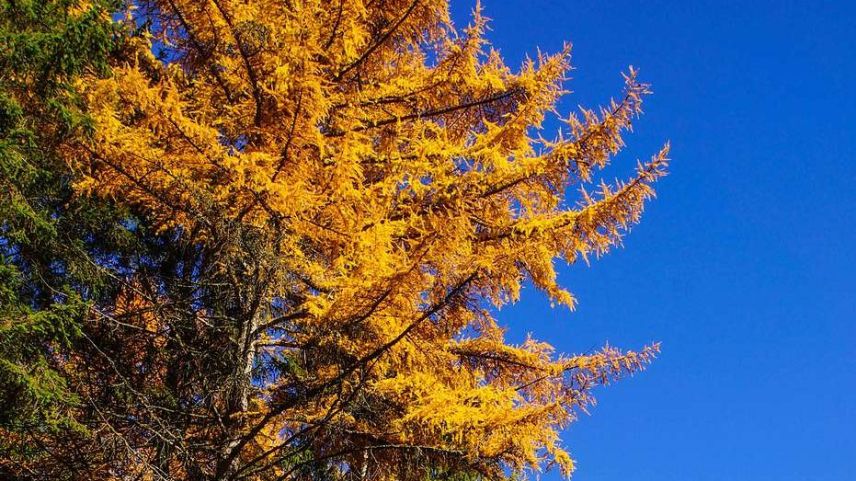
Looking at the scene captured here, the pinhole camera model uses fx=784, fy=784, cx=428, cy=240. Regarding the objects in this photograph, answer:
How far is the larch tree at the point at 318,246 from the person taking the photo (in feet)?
19.0

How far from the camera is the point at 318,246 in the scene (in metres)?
6.84

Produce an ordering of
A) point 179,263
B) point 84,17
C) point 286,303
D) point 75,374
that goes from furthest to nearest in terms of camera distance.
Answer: point 179,263
point 286,303
point 75,374
point 84,17

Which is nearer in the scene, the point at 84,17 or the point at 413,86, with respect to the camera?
the point at 84,17

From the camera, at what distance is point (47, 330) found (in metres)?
6.18

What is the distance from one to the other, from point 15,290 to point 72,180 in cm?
105

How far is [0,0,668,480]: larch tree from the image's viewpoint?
5.80 meters

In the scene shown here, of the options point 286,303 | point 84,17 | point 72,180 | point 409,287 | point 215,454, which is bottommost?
point 215,454

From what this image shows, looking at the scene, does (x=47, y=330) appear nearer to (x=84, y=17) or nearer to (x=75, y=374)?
(x=75, y=374)

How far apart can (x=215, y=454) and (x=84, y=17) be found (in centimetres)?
359

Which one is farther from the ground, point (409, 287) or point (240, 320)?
point (240, 320)

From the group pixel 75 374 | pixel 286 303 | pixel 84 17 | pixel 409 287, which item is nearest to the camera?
pixel 409 287

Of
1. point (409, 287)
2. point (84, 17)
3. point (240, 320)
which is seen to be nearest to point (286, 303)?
point (240, 320)

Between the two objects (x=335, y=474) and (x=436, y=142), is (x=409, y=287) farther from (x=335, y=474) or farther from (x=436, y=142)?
(x=335, y=474)

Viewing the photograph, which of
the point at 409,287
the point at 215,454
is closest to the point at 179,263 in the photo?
the point at 215,454
